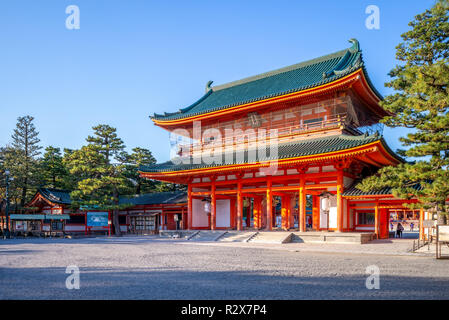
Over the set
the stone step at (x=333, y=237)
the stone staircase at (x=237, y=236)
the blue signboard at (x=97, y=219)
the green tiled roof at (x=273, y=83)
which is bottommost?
the blue signboard at (x=97, y=219)

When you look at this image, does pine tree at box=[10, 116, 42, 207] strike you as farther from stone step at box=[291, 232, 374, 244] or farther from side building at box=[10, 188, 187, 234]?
stone step at box=[291, 232, 374, 244]

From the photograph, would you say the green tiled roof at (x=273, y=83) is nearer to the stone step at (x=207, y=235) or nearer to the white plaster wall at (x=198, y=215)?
the white plaster wall at (x=198, y=215)

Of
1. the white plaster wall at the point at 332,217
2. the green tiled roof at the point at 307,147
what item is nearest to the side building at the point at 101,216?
the green tiled roof at the point at 307,147

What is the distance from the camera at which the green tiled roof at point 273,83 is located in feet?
81.9

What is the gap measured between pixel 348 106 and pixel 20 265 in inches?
766

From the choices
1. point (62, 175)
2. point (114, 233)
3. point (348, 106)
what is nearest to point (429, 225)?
point (348, 106)

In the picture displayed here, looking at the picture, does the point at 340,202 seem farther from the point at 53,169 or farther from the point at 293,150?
the point at 53,169

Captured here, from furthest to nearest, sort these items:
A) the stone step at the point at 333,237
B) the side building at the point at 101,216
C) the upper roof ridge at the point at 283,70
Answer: the side building at the point at 101,216 → the upper roof ridge at the point at 283,70 → the stone step at the point at 333,237

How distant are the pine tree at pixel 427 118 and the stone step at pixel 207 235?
10.4 meters

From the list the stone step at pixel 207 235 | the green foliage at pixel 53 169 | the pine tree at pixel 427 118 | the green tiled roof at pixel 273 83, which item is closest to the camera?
the pine tree at pixel 427 118

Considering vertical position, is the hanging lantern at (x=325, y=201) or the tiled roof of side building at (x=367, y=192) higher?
the tiled roof of side building at (x=367, y=192)

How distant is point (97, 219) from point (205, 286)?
1275 inches
